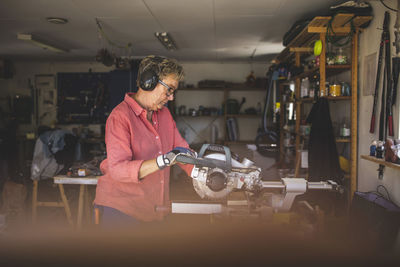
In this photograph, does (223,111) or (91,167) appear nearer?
(91,167)

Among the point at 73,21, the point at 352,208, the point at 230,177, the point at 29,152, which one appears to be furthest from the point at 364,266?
the point at 29,152

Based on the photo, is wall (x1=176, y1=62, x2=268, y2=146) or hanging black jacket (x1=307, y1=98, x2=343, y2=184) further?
wall (x1=176, y1=62, x2=268, y2=146)

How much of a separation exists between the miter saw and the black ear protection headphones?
481mm

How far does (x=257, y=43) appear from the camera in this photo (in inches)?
203

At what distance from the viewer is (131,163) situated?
142 centimetres

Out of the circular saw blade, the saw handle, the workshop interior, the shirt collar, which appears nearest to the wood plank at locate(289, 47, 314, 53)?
the workshop interior

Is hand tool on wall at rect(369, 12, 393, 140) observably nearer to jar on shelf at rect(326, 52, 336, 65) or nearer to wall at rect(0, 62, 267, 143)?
jar on shelf at rect(326, 52, 336, 65)

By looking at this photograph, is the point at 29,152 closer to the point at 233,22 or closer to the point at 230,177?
the point at 233,22

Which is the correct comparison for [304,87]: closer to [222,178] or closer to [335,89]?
[335,89]

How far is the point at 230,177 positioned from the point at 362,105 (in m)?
2.56

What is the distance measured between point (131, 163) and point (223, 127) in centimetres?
583

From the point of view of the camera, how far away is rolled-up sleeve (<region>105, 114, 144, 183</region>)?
141 cm

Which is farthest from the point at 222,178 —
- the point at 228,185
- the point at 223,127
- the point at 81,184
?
the point at 223,127

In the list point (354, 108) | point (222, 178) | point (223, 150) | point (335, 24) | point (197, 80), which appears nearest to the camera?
point (222, 178)
